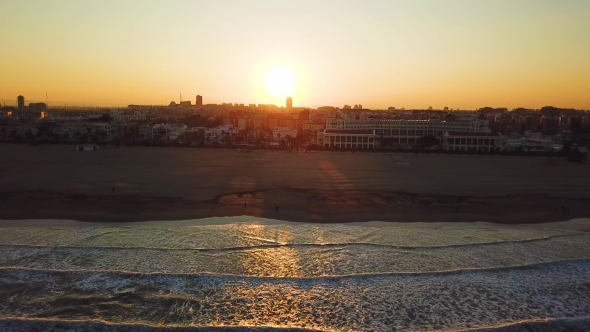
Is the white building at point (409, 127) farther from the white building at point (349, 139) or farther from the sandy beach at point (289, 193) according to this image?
the sandy beach at point (289, 193)

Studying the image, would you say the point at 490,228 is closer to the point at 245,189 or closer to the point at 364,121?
the point at 245,189

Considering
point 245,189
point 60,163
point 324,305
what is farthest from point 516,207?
point 60,163

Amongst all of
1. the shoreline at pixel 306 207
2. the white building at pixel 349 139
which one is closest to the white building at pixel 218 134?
the white building at pixel 349 139

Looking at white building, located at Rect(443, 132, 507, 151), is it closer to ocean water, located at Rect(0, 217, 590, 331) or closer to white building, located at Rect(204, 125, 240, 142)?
white building, located at Rect(204, 125, 240, 142)

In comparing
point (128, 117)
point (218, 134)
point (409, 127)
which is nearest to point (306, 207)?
point (218, 134)

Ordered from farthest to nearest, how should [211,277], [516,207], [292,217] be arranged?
[516,207]
[292,217]
[211,277]

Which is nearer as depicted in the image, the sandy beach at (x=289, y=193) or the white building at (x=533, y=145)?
the sandy beach at (x=289, y=193)

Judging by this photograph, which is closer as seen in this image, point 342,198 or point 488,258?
point 488,258
